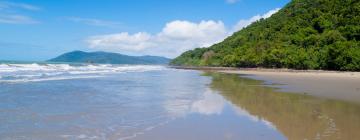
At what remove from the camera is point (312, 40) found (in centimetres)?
8356

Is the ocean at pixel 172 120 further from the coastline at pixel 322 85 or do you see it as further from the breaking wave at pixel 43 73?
the breaking wave at pixel 43 73

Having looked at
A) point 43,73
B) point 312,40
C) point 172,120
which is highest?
point 312,40

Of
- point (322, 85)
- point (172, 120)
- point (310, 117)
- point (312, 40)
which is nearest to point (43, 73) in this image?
point (322, 85)

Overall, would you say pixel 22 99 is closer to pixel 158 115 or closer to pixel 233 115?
pixel 158 115

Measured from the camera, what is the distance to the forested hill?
211 feet

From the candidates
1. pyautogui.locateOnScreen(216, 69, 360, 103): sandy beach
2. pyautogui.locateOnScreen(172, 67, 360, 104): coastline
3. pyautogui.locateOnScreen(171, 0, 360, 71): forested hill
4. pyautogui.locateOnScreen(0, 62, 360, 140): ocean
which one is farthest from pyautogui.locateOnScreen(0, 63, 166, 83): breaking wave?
pyautogui.locateOnScreen(171, 0, 360, 71): forested hill

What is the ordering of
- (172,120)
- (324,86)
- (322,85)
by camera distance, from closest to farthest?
(172,120)
(324,86)
(322,85)

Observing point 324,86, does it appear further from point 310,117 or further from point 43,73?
point 43,73

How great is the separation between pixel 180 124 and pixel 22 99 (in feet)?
25.9

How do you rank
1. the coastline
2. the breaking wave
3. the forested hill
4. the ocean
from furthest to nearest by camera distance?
1. the forested hill
2. the breaking wave
3. the coastline
4. the ocean

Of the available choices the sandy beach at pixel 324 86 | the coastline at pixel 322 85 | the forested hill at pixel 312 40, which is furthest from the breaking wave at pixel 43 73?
the forested hill at pixel 312 40

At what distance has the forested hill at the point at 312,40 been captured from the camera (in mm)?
64250

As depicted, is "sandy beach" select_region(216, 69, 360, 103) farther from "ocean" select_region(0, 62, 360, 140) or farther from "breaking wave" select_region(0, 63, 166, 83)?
"breaking wave" select_region(0, 63, 166, 83)

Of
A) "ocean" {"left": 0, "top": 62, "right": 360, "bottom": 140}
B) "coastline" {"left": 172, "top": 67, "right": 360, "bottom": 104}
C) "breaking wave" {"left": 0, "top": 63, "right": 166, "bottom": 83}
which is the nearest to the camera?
"ocean" {"left": 0, "top": 62, "right": 360, "bottom": 140}
